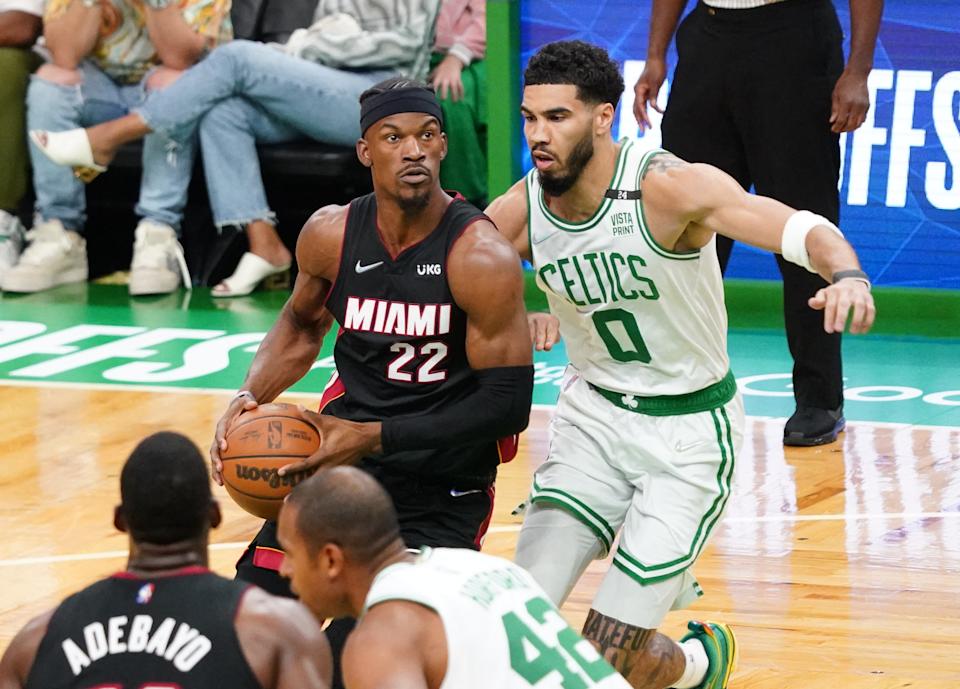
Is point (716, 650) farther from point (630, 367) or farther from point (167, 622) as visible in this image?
point (167, 622)

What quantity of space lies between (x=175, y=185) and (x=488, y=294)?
6176 millimetres

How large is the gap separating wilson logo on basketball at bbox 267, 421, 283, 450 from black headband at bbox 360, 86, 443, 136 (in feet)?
2.58

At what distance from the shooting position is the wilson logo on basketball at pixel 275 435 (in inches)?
175

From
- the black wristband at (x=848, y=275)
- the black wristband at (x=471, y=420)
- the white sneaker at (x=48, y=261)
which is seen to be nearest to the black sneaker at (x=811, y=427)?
the black wristband at (x=471, y=420)

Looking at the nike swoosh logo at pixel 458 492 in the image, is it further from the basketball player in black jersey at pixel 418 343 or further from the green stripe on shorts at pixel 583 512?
the green stripe on shorts at pixel 583 512

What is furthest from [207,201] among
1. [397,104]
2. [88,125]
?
[397,104]

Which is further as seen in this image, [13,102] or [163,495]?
[13,102]

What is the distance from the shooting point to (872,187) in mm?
9031

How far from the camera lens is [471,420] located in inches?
175

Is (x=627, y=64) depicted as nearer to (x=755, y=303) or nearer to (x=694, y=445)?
(x=755, y=303)

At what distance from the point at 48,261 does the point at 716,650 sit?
260 inches

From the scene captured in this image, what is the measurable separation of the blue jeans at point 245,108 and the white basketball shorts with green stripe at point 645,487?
5.51 metres

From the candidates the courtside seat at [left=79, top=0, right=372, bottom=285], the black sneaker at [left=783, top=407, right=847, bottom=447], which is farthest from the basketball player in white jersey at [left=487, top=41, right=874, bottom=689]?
the courtside seat at [left=79, top=0, right=372, bottom=285]

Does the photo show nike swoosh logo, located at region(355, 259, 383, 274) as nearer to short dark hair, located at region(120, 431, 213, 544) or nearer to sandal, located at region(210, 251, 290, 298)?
short dark hair, located at region(120, 431, 213, 544)
